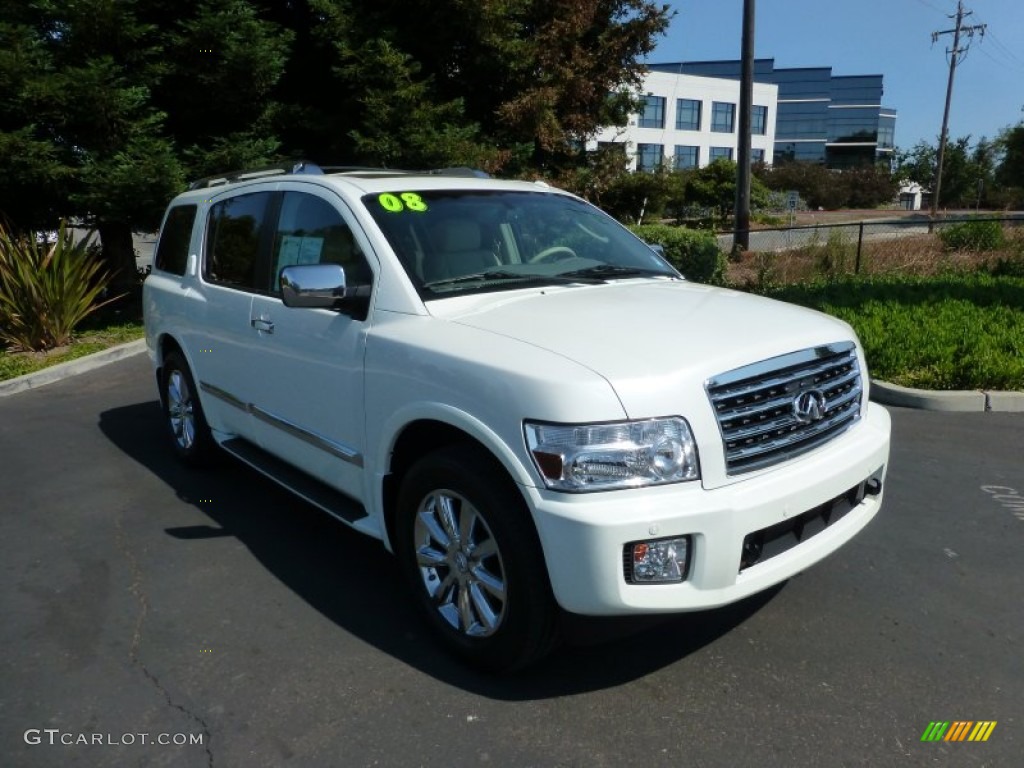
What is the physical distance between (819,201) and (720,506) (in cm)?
7657

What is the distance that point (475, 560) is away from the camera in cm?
293

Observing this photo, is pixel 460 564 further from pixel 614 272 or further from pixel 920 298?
pixel 920 298

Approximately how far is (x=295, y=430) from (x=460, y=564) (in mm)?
1365

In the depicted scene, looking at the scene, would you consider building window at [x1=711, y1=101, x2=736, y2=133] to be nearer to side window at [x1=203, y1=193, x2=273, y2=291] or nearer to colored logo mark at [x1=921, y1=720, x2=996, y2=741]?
side window at [x1=203, y1=193, x2=273, y2=291]

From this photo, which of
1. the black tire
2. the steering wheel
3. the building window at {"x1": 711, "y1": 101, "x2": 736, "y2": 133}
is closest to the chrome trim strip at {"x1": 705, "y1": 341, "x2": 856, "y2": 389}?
the steering wheel

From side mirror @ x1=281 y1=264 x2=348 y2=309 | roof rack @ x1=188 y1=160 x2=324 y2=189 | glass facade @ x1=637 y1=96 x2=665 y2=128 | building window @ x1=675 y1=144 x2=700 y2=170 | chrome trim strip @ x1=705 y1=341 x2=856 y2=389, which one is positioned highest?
glass facade @ x1=637 y1=96 x2=665 y2=128

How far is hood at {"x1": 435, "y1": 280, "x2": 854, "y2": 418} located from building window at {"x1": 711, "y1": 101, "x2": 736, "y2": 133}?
77.1 meters

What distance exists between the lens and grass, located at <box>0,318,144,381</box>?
29.3 feet

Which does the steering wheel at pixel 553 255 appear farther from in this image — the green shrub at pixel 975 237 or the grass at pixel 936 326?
the green shrub at pixel 975 237

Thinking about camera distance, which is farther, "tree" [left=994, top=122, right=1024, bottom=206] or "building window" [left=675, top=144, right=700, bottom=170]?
"building window" [left=675, top=144, right=700, bottom=170]

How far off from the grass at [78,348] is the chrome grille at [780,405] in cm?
828

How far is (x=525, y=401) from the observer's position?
2594 millimetres

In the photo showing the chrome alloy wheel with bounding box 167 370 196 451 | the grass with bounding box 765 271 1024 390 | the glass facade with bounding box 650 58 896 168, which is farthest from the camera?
the glass facade with bounding box 650 58 896 168

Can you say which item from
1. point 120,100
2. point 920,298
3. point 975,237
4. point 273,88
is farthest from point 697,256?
point 120,100
